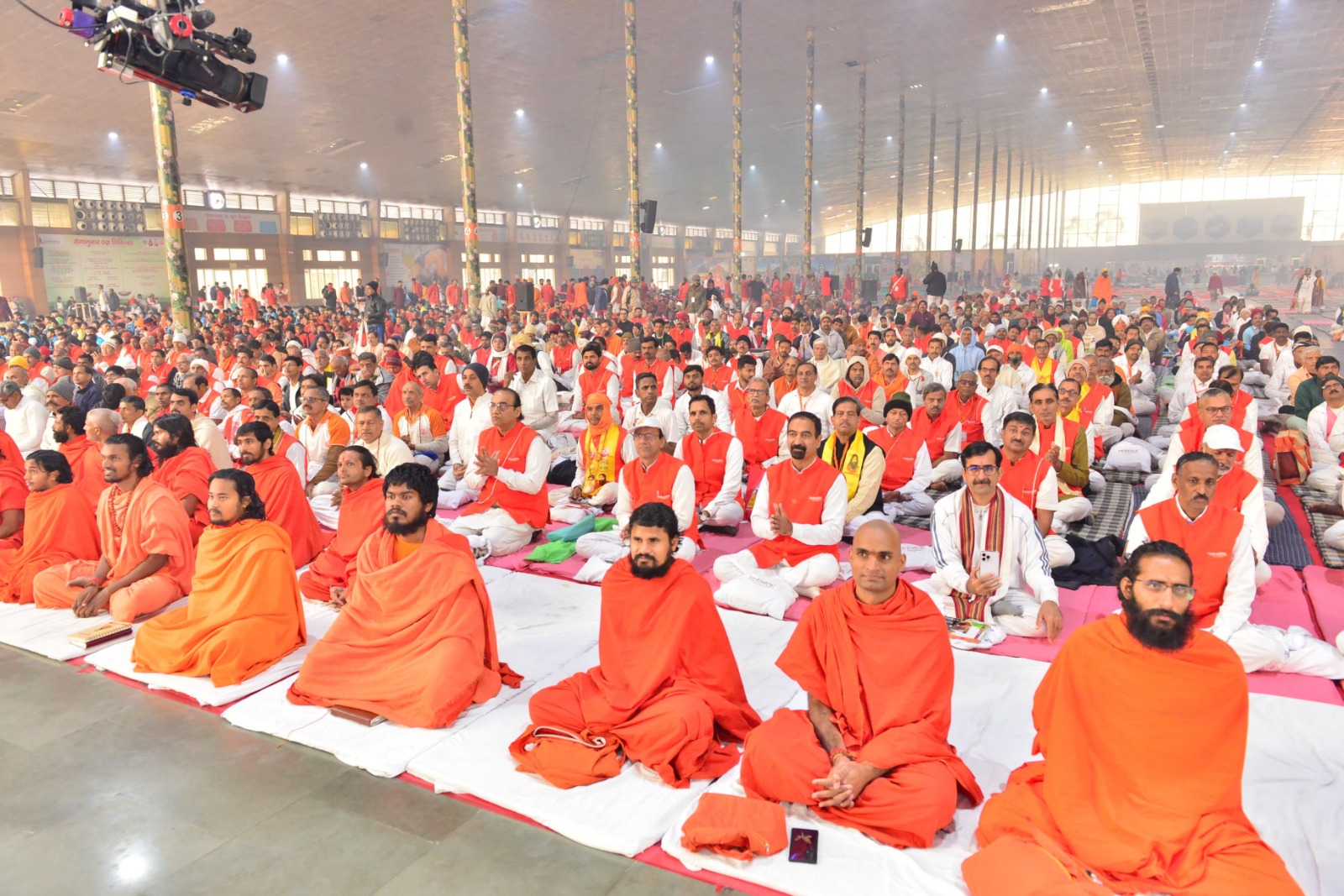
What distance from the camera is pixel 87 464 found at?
219 inches

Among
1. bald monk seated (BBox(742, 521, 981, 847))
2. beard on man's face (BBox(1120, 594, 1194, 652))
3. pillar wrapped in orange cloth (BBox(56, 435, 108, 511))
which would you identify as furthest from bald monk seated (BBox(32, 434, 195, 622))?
beard on man's face (BBox(1120, 594, 1194, 652))

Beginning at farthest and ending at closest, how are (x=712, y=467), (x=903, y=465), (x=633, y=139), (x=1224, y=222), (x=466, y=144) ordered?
(x=1224, y=222), (x=633, y=139), (x=466, y=144), (x=903, y=465), (x=712, y=467)

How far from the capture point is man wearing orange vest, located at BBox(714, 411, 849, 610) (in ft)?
15.6

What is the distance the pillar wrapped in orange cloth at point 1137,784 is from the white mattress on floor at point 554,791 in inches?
37.1

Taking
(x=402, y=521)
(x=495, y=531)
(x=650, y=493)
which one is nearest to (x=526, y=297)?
(x=495, y=531)

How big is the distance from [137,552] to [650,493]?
2648mm

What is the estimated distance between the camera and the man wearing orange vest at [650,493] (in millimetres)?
5066

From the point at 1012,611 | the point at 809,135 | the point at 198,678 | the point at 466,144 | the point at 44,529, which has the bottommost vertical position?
the point at 198,678

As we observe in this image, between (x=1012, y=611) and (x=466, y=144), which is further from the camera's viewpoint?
(x=466, y=144)

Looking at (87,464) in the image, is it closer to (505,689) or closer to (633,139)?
(505,689)

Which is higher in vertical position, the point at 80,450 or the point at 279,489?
the point at 80,450

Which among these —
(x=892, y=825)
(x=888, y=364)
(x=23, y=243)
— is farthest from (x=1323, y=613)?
(x=23, y=243)

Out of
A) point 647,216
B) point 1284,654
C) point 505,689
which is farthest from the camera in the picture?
point 647,216

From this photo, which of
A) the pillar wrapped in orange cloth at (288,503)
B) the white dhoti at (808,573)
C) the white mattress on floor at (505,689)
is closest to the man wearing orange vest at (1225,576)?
the white dhoti at (808,573)
